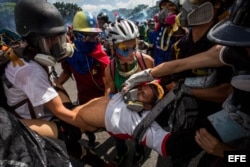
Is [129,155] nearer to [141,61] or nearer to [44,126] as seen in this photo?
[141,61]

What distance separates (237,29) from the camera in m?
1.21

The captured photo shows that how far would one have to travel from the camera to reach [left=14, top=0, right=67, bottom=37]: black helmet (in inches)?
82.5

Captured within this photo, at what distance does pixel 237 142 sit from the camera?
54.0 inches

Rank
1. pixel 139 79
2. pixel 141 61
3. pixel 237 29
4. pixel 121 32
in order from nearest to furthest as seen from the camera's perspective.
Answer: pixel 237 29 < pixel 139 79 < pixel 121 32 < pixel 141 61

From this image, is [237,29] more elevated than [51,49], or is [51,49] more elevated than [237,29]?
[237,29]

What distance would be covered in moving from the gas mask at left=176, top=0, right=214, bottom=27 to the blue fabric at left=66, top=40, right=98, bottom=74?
5.49 ft

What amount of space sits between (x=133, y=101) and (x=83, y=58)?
1709 millimetres

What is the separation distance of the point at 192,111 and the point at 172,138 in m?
0.24

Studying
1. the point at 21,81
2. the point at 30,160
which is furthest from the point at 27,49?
the point at 30,160

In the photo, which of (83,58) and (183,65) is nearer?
(183,65)

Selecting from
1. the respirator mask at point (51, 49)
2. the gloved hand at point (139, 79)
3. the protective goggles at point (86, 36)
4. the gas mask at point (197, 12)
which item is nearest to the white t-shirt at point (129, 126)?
the gloved hand at point (139, 79)

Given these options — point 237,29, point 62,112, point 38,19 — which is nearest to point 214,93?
point 237,29

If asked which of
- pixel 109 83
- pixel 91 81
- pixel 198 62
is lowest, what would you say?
pixel 91 81

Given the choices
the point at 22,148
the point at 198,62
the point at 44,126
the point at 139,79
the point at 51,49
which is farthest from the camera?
the point at 51,49
